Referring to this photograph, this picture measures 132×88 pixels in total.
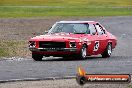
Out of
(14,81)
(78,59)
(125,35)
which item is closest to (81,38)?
(78,59)

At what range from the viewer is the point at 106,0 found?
112 m

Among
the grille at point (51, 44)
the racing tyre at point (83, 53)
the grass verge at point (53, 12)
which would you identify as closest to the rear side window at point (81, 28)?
the racing tyre at point (83, 53)

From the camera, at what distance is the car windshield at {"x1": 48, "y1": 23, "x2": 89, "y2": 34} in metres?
23.8

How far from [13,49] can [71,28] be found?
4578 mm

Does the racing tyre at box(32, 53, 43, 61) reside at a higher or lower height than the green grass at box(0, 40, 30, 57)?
higher

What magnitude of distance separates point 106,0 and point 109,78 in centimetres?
10081

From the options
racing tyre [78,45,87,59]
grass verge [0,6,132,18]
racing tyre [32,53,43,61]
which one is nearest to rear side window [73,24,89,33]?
racing tyre [78,45,87,59]

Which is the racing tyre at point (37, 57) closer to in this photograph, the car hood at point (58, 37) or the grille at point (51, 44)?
the grille at point (51, 44)

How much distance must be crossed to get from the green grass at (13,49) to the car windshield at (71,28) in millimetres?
2150

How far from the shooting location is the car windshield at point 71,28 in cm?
2383

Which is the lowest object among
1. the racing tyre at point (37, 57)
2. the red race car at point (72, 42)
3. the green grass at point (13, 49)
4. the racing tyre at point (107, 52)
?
the green grass at point (13, 49)

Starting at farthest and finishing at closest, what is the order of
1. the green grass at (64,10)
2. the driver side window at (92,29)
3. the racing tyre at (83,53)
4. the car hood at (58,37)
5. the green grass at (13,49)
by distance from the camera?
the green grass at (64,10) < the green grass at (13,49) < the driver side window at (92,29) < the racing tyre at (83,53) < the car hood at (58,37)

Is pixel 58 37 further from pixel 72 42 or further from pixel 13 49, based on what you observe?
pixel 13 49

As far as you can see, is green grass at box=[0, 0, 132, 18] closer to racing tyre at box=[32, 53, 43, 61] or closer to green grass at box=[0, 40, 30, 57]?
green grass at box=[0, 40, 30, 57]
